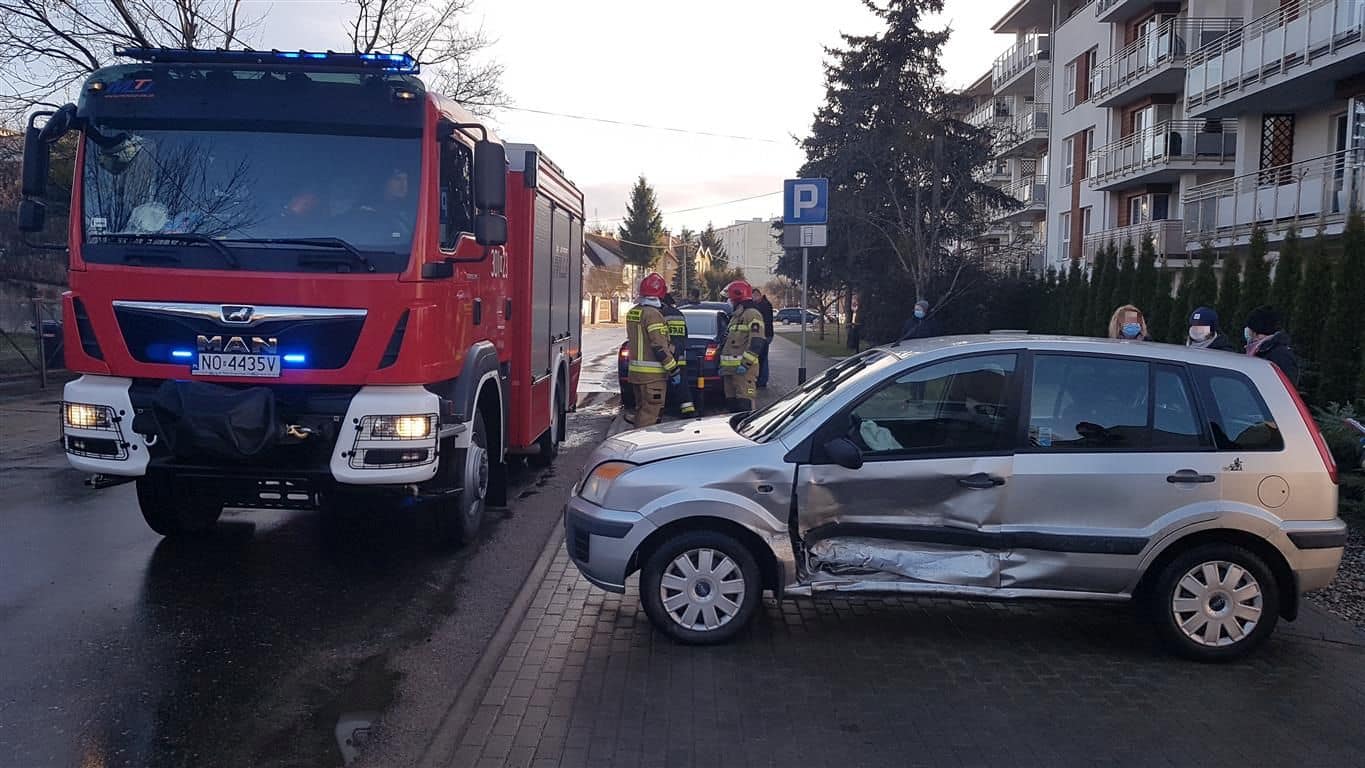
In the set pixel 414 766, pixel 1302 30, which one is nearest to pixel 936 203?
pixel 1302 30

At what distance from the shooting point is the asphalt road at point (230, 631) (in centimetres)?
435

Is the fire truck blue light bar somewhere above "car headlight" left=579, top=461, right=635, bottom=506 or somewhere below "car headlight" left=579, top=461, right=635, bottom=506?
above

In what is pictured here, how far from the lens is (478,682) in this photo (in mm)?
5004

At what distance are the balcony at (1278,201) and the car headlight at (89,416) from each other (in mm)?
16436

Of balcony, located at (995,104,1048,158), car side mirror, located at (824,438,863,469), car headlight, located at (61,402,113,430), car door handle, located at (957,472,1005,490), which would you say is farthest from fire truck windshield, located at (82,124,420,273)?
balcony, located at (995,104,1048,158)

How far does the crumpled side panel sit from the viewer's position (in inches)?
216

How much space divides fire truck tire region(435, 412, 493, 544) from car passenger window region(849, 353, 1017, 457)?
110 inches

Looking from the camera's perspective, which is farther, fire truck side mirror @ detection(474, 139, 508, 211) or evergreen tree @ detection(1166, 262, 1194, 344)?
evergreen tree @ detection(1166, 262, 1194, 344)

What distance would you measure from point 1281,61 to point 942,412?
742 inches

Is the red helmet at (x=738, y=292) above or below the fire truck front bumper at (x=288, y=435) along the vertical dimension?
above

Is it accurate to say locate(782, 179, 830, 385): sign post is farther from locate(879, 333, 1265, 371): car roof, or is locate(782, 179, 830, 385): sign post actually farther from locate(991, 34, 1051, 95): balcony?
locate(991, 34, 1051, 95): balcony

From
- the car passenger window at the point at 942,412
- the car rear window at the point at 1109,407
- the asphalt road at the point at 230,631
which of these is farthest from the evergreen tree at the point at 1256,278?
the car passenger window at the point at 942,412

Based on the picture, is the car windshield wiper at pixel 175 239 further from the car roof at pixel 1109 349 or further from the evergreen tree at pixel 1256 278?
the evergreen tree at pixel 1256 278

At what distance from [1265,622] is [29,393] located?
1964cm
